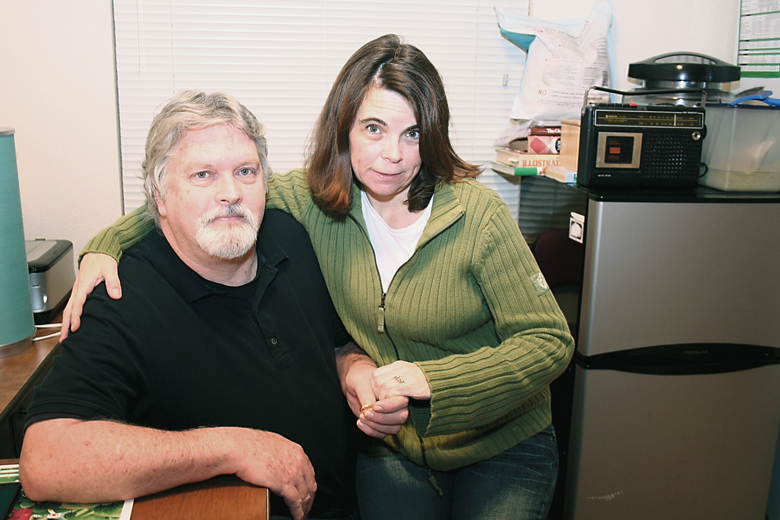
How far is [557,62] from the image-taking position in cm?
226

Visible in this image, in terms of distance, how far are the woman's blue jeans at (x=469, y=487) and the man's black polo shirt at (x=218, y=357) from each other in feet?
0.27

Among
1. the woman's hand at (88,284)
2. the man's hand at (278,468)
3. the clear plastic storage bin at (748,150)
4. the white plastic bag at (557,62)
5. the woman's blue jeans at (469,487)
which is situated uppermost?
the white plastic bag at (557,62)

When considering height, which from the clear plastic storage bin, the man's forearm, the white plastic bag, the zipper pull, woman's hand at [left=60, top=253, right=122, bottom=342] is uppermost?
the white plastic bag

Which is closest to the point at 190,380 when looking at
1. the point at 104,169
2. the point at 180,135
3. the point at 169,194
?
the point at 169,194

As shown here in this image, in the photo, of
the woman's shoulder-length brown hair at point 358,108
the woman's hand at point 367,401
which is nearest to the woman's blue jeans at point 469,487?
the woman's hand at point 367,401

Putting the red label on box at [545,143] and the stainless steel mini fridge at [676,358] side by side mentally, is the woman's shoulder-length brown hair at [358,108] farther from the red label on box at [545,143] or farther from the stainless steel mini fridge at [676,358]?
the red label on box at [545,143]

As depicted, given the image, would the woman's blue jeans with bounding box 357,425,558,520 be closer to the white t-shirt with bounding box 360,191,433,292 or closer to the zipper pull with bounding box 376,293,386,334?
the zipper pull with bounding box 376,293,386,334

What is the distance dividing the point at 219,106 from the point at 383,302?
0.59 meters

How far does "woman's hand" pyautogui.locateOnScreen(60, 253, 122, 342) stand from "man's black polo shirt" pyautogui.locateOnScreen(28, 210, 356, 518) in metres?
0.02

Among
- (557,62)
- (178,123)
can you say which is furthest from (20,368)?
(557,62)

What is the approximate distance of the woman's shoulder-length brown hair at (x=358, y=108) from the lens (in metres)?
1.38

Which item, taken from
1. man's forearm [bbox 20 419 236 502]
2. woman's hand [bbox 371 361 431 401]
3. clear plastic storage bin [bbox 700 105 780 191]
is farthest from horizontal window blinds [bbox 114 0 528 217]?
man's forearm [bbox 20 419 236 502]

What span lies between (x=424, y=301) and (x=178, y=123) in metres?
0.68

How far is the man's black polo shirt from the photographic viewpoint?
1.15m
